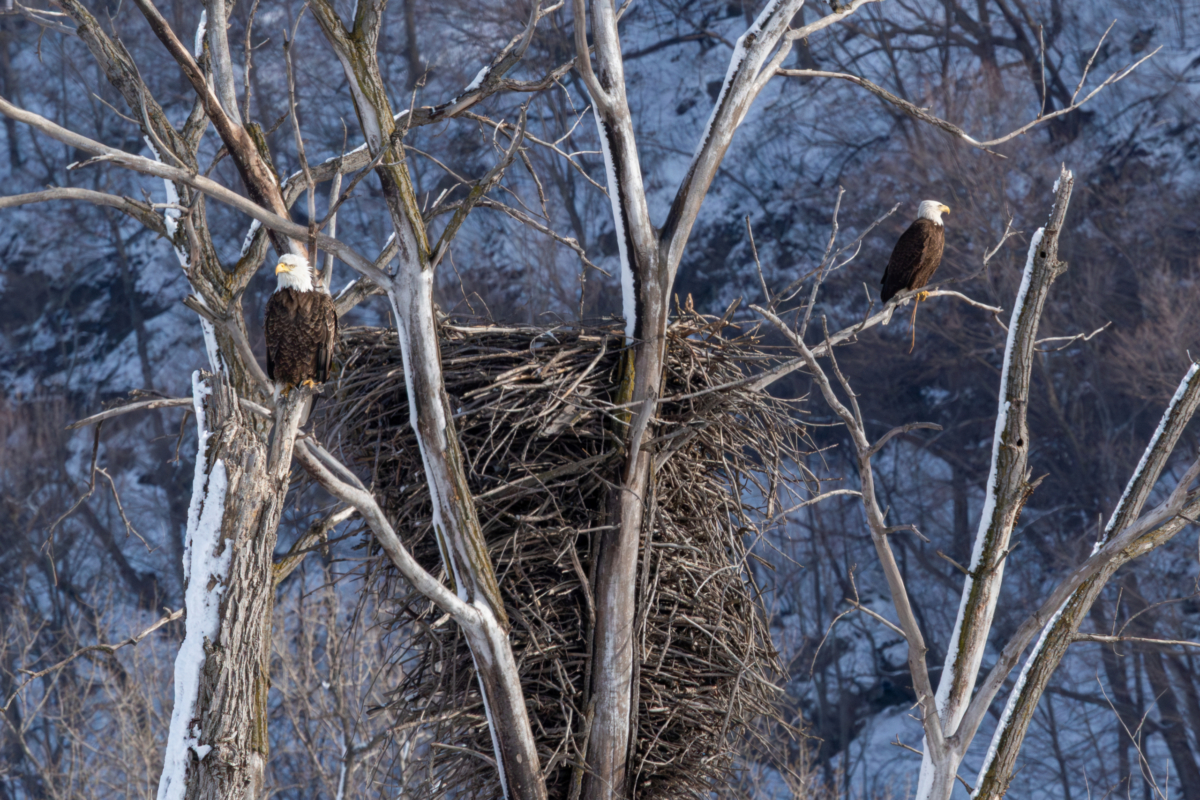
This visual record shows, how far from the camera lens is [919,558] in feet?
50.1

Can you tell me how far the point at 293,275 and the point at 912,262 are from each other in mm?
2445

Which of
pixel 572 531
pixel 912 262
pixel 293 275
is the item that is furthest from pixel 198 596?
pixel 912 262

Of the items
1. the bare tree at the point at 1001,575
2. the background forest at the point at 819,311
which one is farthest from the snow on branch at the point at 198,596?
the background forest at the point at 819,311

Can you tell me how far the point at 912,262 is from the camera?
4.40 metres

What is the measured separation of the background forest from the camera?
13648 millimetres

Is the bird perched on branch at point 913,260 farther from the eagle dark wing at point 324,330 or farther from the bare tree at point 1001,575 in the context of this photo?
the eagle dark wing at point 324,330

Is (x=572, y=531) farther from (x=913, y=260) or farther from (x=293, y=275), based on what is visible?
(x=913, y=260)

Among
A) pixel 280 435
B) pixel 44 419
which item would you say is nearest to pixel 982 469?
pixel 280 435

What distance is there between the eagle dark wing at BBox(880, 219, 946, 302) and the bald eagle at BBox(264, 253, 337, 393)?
88.7 inches

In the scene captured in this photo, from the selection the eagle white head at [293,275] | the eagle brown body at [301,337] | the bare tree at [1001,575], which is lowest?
the bare tree at [1001,575]

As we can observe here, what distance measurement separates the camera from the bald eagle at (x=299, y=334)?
3.40 meters

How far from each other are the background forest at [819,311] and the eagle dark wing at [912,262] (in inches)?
315

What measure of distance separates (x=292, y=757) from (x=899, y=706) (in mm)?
8654

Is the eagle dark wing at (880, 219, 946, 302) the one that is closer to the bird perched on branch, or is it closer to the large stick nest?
the bird perched on branch
